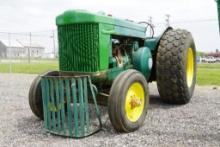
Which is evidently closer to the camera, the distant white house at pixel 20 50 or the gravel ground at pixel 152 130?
the gravel ground at pixel 152 130

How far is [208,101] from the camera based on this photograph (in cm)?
725

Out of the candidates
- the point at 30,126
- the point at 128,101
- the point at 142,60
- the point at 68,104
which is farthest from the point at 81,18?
the point at 30,126

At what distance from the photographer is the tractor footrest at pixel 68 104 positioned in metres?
4.42

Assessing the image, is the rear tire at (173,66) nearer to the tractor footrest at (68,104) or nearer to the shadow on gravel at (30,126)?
the tractor footrest at (68,104)

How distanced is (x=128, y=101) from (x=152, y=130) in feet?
1.84

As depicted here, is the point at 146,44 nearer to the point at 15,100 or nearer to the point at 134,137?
the point at 134,137

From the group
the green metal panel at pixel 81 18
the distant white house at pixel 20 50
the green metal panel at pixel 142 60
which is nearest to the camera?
the green metal panel at pixel 81 18

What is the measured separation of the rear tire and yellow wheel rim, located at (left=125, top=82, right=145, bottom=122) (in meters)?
1.36

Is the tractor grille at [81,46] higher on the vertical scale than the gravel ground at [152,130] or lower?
higher

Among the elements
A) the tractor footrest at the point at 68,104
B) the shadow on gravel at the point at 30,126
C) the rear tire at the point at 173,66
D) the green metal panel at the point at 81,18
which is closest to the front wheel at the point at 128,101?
the tractor footrest at the point at 68,104

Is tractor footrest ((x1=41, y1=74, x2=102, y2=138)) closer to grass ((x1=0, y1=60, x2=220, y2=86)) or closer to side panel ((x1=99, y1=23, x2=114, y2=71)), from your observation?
side panel ((x1=99, y1=23, x2=114, y2=71))

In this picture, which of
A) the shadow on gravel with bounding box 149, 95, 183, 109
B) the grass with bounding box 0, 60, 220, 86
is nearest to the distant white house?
the grass with bounding box 0, 60, 220, 86


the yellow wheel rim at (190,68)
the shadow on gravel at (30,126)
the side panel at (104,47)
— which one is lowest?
the shadow on gravel at (30,126)

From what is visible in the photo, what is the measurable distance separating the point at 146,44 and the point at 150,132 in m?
2.55
